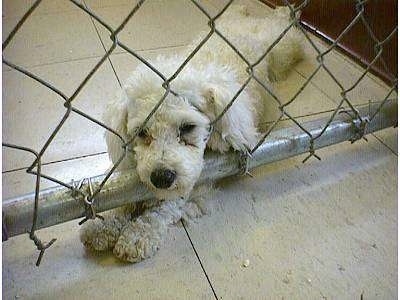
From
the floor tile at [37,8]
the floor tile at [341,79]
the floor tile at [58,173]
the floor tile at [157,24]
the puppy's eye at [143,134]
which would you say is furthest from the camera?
the floor tile at [37,8]

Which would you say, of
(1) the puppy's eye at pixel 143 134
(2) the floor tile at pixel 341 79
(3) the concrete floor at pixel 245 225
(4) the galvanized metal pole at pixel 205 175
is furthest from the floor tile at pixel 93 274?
(2) the floor tile at pixel 341 79

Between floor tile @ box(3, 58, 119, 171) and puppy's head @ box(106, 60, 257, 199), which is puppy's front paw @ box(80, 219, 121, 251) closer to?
puppy's head @ box(106, 60, 257, 199)

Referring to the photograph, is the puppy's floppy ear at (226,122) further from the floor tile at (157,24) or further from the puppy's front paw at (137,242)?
the floor tile at (157,24)

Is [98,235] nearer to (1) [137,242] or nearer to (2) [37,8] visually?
(1) [137,242]

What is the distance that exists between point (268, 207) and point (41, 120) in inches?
36.6

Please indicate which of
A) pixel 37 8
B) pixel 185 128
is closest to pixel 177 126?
pixel 185 128

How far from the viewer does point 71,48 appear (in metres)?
2.15

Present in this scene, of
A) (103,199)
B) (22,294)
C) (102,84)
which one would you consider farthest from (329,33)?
(22,294)

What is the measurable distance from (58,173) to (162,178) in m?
0.51

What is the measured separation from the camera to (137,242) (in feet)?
3.77

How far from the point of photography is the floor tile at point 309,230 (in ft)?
3.58

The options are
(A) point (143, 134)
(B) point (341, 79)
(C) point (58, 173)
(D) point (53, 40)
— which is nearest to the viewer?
(A) point (143, 134)

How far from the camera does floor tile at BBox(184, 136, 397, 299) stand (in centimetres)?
109

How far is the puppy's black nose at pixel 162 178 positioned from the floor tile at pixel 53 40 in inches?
47.1
